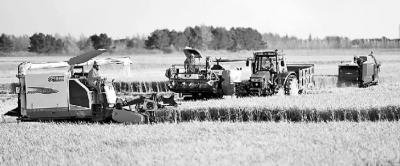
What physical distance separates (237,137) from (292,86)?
381 inches

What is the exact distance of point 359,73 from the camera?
92.4 ft

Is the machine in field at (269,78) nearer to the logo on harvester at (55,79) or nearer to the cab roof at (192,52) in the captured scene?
the cab roof at (192,52)

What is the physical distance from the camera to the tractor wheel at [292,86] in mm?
21438

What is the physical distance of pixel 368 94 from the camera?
18.3 metres

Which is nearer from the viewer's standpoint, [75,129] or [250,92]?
[75,129]

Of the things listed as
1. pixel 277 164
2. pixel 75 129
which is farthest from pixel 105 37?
pixel 277 164

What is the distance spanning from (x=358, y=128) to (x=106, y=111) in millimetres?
6757

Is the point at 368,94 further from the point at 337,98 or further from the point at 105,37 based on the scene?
the point at 105,37

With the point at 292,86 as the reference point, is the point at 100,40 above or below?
above

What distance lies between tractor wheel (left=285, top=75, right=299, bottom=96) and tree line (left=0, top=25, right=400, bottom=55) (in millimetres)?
62045

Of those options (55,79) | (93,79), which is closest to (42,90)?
(55,79)

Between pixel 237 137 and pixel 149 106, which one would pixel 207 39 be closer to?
pixel 149 106

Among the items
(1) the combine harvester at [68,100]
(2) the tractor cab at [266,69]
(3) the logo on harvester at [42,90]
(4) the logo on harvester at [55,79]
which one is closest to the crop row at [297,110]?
(1) the combine harvester at [68,100]

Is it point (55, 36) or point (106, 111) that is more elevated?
point (55, 36)
